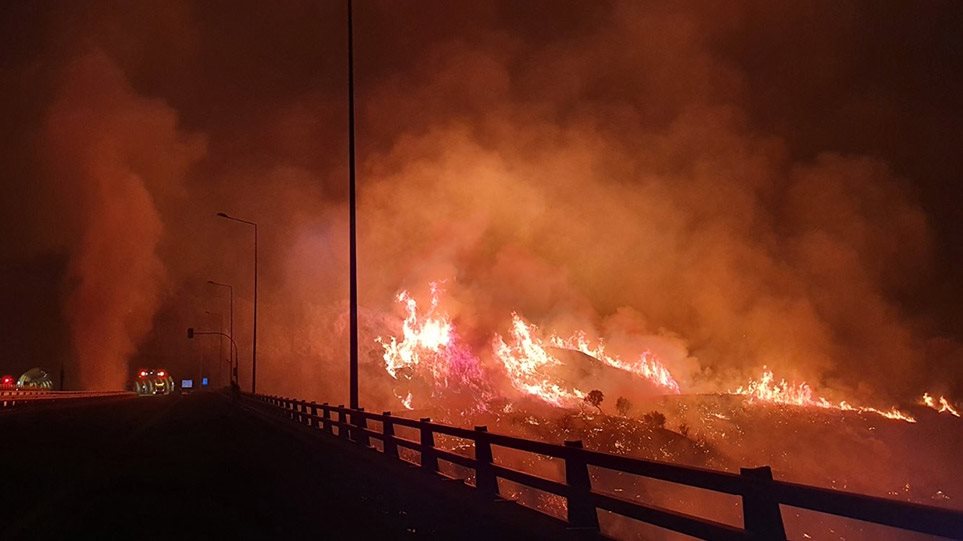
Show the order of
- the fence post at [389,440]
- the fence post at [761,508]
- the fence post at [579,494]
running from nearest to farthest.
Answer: the fence post at [761,508] < the fence post at [579,494] < the fence post at [389,440]

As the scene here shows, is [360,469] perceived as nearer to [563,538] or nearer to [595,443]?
[563,538]

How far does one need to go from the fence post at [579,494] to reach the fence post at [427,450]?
222 inches

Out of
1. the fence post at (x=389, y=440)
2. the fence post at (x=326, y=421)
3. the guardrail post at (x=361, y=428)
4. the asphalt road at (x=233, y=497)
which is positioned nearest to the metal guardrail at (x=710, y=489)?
the asphalt road at (x=233, y=497)

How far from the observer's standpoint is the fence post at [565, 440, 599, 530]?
26.1 feet

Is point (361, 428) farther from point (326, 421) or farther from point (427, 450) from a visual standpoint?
point (427, 450)

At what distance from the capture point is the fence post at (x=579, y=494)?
796 cm

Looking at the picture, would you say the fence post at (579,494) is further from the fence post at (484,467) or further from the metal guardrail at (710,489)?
the fence post at (484,467)

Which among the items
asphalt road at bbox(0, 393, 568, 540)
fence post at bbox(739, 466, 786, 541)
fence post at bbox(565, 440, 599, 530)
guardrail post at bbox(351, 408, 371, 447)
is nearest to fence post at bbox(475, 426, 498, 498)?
asphalt road at bbox(0, 393, 568, 540)

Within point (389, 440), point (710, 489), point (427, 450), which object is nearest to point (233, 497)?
point (427, 450)

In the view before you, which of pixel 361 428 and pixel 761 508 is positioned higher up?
pixel 761 508

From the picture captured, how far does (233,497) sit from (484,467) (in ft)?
12.4

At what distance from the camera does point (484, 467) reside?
430 inches

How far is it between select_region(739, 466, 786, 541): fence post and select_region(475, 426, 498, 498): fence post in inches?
229

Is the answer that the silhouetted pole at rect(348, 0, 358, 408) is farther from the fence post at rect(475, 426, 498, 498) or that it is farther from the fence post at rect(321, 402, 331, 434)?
the fence post at rect(475, 426, 498, 498)
